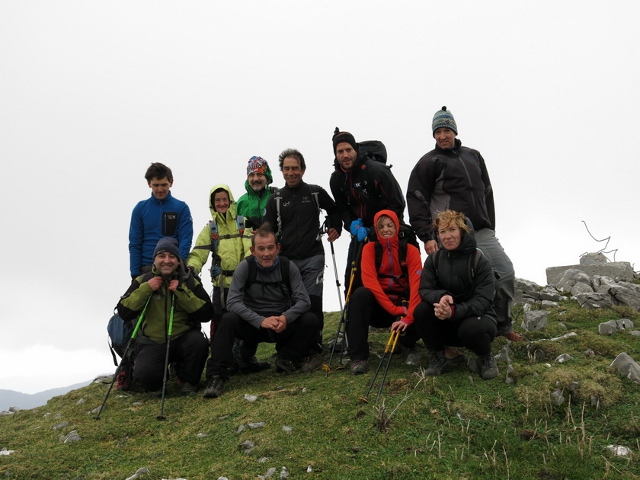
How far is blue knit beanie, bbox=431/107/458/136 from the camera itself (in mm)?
8812

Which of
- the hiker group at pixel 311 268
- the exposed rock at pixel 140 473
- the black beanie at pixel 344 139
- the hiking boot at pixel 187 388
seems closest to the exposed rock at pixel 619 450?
the hiker group at pixel 311 268

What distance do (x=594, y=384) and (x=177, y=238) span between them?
22.9 feet

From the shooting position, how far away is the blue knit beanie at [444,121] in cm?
881

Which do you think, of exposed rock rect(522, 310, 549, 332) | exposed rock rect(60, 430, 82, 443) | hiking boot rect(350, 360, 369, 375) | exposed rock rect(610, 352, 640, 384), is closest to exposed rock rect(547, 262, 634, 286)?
exposed rock rect(522, 310, 549, 332)

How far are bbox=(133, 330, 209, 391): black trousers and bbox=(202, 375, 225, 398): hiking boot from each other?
A: 51 centimetres

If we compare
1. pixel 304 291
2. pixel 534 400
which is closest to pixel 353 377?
pixel 304 291

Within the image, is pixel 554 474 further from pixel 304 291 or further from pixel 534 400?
pixel 304 291

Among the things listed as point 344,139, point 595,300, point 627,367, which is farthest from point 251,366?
point 595,300

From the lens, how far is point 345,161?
930cm

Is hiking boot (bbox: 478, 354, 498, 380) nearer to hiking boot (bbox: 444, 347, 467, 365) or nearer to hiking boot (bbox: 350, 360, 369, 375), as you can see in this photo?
hiking boot (bbox: 444, 347, 467, 365)

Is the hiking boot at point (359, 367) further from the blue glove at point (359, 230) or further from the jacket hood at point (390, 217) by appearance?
the blue glove at point (359, 230)

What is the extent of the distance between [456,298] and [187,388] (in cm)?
450

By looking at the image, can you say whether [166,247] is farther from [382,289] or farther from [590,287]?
[590,287]

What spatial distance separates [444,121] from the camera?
8.81m
